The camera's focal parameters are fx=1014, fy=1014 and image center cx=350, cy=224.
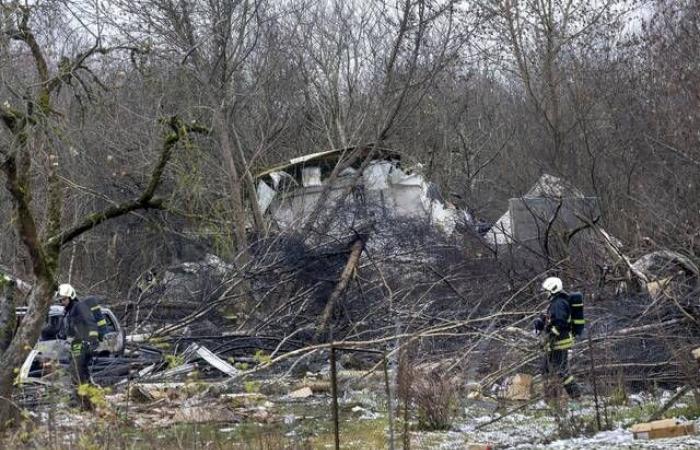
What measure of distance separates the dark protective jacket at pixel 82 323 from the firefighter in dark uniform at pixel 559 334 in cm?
572

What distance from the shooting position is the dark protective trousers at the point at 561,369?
11.7 m

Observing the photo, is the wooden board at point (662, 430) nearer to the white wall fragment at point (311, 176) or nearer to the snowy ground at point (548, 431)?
the snowy ground at point (548, 431)

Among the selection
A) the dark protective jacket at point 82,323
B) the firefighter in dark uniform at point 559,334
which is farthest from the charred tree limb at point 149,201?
the firefighter in dark uniform at point 559,334

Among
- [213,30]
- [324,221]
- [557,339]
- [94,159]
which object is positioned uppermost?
[213,30]

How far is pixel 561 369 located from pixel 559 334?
56 cm

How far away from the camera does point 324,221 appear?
19172mm

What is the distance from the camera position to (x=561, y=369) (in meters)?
12.4

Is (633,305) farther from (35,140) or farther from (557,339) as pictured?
(35,140)

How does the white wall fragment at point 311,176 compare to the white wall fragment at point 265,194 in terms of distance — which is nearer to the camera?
the white wall fragment at point 265,194

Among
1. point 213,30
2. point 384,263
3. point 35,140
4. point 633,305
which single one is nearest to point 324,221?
point 384,263

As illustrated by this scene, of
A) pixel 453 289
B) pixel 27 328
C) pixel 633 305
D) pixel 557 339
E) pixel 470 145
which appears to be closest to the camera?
pixel 27 328

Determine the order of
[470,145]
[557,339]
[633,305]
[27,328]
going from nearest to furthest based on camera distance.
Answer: [27,328]
[557,339]
[633,305]
[470,145]

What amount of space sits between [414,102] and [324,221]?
4819mm

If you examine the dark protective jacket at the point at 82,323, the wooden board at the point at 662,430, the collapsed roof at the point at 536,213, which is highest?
the collapsed roof at the point at 536,213
